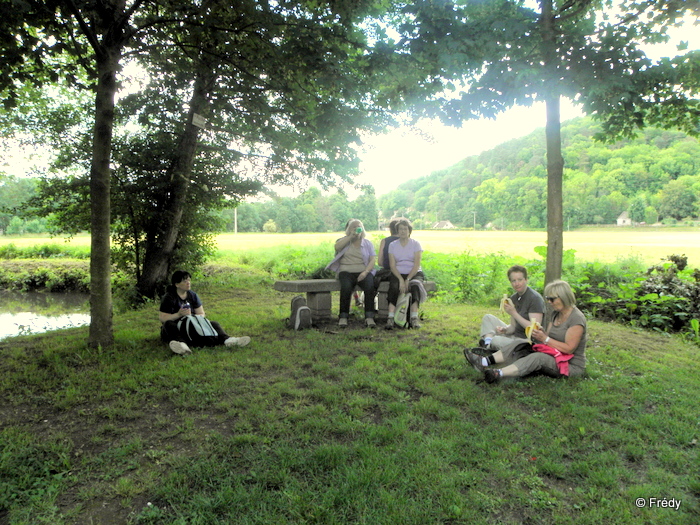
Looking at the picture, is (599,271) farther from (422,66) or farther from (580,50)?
(422,66)

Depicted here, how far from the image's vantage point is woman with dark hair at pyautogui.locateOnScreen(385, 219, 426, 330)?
6.29 m

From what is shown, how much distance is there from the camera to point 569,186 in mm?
21078

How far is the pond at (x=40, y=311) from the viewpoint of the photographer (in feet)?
28.9

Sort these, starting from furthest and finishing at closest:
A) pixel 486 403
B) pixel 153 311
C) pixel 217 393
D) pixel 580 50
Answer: pixel 153 311 < pixel 580 50 < pixel 217 393 < pixel 486 403

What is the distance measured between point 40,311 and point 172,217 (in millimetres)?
5314

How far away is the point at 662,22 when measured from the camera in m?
4.60

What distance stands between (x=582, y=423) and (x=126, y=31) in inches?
261

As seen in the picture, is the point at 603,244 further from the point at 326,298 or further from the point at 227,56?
the point at 227,56

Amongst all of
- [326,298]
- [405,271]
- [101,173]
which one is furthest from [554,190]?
[101,173]

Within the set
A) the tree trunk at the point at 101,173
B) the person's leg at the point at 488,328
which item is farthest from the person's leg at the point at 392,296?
the tree trunk at the point at 101,173

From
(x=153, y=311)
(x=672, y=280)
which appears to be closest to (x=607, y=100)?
(x=672, y=280)

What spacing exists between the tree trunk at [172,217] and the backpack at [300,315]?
14.1 ft

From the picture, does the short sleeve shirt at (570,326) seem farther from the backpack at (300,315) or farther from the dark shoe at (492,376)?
the backpack at (300,315)

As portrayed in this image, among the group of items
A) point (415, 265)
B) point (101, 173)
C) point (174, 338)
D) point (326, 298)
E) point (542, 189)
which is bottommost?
point (174, 338)
